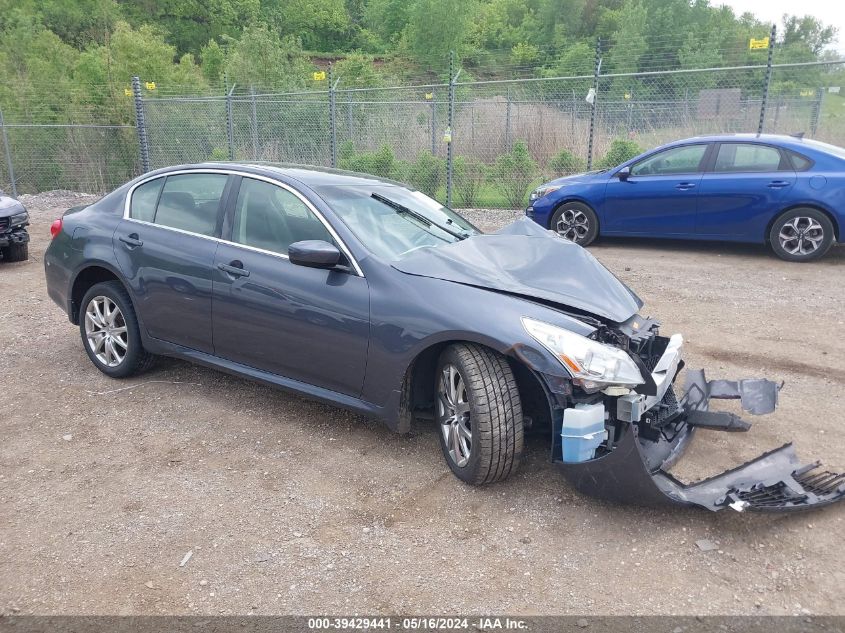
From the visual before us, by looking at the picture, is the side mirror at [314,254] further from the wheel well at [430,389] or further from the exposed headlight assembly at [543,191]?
the exposed headlight assembly at [543,191]

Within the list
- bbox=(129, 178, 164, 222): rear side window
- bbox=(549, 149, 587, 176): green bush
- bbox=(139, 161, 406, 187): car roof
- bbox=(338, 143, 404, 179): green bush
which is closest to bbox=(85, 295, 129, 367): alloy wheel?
bbox=(129, 178, 164, 222): rear side window

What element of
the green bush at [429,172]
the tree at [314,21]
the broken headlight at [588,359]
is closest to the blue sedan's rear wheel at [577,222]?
the green bush at [429,172]

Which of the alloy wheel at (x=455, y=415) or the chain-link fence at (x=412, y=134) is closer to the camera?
the alloy wheel at (x=455, y=415)

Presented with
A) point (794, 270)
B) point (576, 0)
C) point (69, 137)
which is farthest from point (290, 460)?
point (576, 0)

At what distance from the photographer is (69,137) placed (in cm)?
1777

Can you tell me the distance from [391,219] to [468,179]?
404 inches

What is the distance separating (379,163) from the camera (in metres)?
14.9

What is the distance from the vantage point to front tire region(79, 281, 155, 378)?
489 centimetres

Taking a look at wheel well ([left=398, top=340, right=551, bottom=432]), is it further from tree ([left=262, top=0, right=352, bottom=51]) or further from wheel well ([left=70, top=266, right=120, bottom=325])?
tree ([left=262, top=0, right=352, bottom=51])

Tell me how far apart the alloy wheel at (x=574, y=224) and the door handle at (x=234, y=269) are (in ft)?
21.5

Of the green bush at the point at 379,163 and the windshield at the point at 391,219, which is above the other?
the windshield at the point at 391,219

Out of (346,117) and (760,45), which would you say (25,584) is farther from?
(346,117)

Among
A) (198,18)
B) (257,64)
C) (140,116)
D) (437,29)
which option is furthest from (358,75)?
(198,18)

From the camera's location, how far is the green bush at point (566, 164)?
45.9 feet
